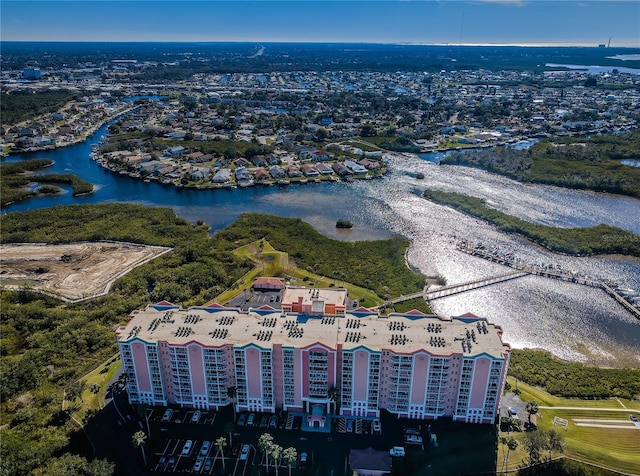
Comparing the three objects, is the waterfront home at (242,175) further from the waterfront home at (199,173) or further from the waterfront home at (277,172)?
the waterfront home at (199,173)

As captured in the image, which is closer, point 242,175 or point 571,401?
point 571,401

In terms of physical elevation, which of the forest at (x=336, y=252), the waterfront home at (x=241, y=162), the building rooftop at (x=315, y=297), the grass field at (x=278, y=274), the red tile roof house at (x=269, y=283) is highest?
the building rooftop at (x=315, y=297)

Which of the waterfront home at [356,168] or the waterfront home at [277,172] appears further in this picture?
the waterfront home at [356,168]

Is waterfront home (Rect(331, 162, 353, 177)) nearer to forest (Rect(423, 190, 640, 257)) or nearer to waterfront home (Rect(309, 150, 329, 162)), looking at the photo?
waterfront home (Rect(309, 150, 329, 162))

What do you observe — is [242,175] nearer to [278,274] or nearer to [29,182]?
[278,274]

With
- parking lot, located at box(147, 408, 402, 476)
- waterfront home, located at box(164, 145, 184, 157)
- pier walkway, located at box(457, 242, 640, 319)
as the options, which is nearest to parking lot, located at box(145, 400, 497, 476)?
parking lot, located at box(147, 408, 402, 476)

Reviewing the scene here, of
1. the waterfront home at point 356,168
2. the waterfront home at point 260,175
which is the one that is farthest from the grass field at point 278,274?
the waterfront home at point 356,168

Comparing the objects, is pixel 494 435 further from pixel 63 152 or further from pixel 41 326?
pixel 63 152

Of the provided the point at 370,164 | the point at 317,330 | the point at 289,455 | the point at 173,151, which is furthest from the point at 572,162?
the point at 289,455
